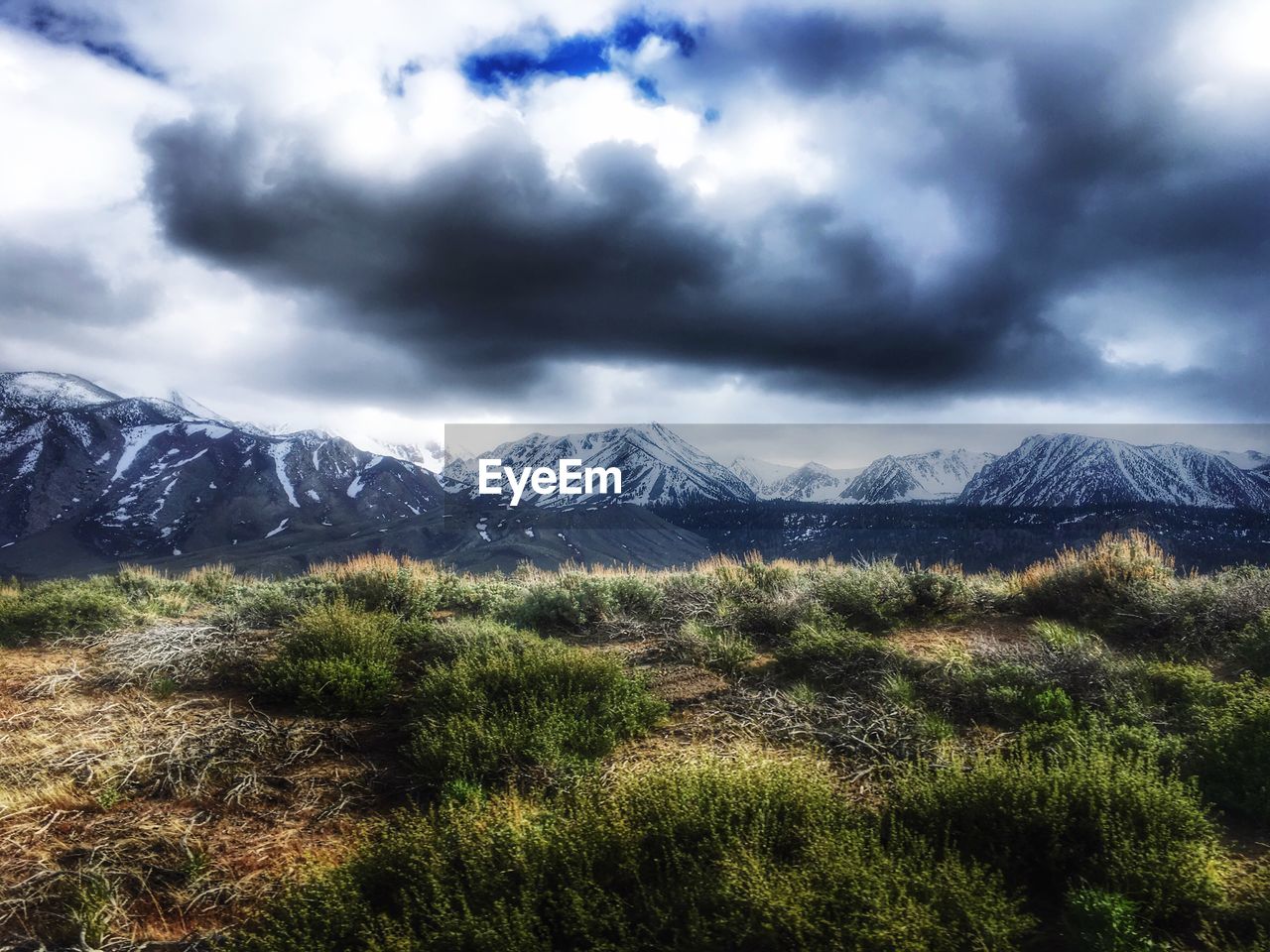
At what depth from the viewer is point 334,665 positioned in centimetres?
810

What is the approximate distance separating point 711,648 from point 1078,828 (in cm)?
541

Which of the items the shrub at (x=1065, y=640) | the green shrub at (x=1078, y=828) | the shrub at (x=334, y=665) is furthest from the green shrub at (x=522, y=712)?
the shrub at (x=1065, y=640)

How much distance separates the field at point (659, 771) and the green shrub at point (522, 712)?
0.04 meters

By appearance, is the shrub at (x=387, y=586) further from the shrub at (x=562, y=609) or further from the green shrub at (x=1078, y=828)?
the green shrub at (x=1078, y=828)

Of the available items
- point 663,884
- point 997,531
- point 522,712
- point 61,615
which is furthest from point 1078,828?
point 997,531

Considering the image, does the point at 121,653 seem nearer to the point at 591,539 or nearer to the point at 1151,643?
the point at 1151,643

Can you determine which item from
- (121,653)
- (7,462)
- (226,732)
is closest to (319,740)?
(226,732)

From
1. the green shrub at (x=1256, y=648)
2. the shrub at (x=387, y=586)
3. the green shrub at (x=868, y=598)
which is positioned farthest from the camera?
the shrub at (x=387, y=586)

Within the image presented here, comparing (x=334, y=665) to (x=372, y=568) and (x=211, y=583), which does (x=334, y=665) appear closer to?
(x=372, y=568)

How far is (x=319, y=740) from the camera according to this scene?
7.09 metres

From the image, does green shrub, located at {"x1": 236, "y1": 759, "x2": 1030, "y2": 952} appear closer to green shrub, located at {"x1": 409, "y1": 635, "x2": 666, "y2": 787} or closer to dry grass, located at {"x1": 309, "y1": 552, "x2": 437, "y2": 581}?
green shrub, located at {"x1": 409, "y1": 635, "x2": 666, "y2": 787}

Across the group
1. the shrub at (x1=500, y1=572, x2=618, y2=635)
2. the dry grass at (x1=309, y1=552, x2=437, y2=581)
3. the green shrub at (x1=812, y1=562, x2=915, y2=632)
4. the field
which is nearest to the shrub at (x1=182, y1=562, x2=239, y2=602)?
the dry grass at (x1=309, y1=552, x2=437, y2=581)

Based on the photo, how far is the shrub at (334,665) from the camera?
786cm

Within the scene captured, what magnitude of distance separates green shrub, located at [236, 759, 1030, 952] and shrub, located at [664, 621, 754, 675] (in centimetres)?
421
